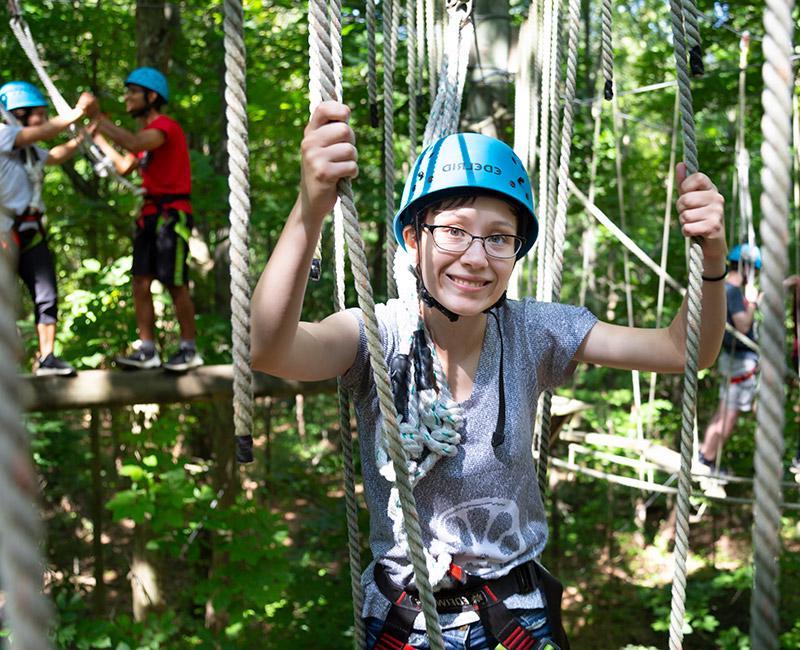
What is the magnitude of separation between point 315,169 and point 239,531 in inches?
127

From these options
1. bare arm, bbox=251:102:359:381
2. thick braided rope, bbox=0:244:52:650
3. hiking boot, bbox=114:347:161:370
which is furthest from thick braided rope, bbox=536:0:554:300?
hiking boot, bbox=114:347:161:370

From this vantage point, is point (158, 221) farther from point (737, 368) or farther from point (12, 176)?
point (737, 368)

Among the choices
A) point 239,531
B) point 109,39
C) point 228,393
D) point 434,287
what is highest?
point 109,39

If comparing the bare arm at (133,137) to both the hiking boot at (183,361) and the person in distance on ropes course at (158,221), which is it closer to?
the person in distance on ropes course at (158,221)

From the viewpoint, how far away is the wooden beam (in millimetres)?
3146

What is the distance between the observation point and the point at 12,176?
308 centimetres

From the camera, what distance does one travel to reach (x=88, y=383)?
125 inches

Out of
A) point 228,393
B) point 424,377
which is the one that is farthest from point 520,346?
point 228,393

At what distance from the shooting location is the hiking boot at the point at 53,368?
3156 millimetres

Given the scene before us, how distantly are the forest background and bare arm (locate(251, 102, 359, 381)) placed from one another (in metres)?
2.21

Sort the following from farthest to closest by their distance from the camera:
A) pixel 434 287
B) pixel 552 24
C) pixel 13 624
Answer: pixel 552 24 → pixel 434 287 → pixel 13 624

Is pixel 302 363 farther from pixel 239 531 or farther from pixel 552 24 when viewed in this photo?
pixel 239 531

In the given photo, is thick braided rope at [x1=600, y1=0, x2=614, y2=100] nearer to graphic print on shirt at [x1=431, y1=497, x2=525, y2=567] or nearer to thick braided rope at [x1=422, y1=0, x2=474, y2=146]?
thick braided rope at [x1=422, y1=0, x2=474, y2=146]

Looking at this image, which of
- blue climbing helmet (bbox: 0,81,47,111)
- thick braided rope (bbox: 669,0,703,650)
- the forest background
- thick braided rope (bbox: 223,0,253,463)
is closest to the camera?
thick braided rope (bbox: 223,0,253,463)
